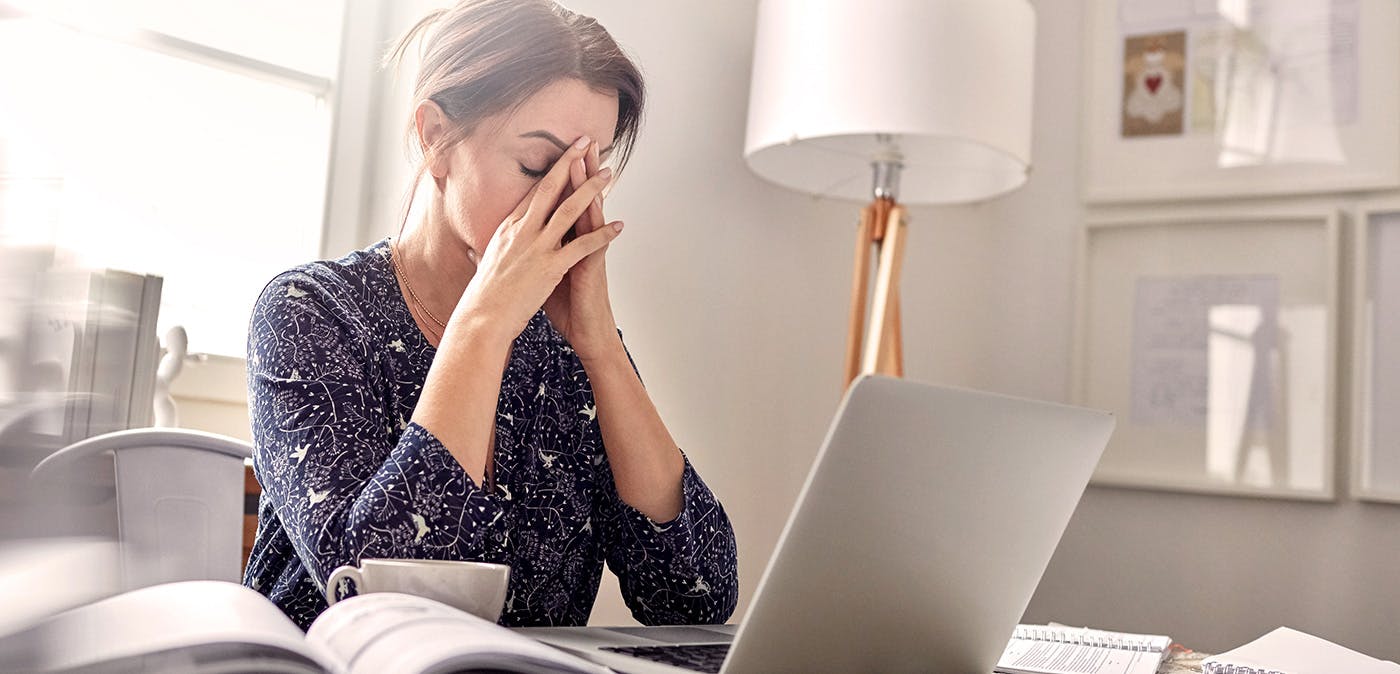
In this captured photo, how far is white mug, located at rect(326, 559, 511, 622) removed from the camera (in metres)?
0.65

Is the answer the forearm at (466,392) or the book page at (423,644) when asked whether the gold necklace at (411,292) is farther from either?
the book page at (423,644)

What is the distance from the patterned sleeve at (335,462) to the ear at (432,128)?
179mm

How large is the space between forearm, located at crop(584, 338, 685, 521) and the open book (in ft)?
1.65

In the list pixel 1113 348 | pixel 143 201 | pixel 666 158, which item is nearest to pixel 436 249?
pixel 143 201

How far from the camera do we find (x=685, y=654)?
694 mm

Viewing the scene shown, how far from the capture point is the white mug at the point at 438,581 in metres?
0.65

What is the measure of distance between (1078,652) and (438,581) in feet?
1.74

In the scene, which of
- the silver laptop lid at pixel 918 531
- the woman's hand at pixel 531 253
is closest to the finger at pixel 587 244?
the woman's hand at pixel 531 253

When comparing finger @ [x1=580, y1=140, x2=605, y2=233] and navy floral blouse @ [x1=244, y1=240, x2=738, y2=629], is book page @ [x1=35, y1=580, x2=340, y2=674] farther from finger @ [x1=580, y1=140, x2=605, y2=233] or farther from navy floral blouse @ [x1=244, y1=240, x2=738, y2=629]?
finger @ [x1=580, y1=140, x2=605, y2=233]

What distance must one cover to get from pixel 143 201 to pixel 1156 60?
1.99 m

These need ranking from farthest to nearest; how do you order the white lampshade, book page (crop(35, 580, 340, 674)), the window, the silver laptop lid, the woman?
the white lampshade
the window
the woman
the silver laptop lid
book page (crop(35, 580, 340, 674))

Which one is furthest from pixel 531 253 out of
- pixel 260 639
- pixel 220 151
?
pixel 220 151

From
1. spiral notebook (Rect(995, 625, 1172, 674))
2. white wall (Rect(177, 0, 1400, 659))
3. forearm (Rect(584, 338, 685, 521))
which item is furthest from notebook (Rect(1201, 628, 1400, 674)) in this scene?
white wall (Rect(177, 0, 1400, 659))

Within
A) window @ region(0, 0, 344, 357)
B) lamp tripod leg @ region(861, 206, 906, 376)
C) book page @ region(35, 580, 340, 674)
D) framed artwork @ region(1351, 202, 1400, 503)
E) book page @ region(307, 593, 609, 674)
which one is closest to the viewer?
book page @ region(35, 580, 340, 674)
